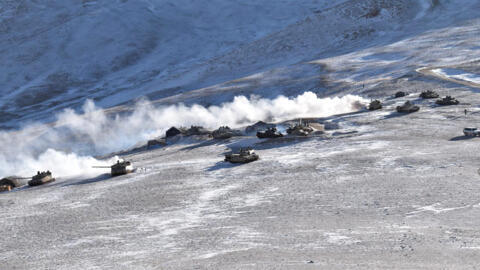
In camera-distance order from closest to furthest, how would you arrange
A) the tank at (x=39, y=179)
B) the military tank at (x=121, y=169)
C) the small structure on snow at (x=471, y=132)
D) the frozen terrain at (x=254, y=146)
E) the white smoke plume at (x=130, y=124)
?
the frozen terrain at (x=254, y=146) < the military tank at (x=121, y=169) < the tank at (x=39, y=179) < the small structure on snow at (x=471, y=132) < the white smoke plume at (x=130, y=124)

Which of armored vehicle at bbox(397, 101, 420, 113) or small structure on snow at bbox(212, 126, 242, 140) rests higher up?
small structure on snow at bbox(212, 126, 242, 140)

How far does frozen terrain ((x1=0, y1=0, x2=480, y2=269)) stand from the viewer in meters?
15.5

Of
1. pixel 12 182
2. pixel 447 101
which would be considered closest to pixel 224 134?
pixel 12 182

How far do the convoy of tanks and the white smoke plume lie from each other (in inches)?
223

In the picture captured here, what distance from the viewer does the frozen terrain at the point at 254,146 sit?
15.5 m

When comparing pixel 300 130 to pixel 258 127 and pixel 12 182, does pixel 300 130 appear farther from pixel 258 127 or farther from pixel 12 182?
pixel 12 182

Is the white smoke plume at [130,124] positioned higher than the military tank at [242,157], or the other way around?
the white smoke plume at [130,124]

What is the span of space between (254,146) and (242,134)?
5.63m

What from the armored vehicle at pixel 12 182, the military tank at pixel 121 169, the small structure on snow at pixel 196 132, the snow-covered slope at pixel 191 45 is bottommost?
the military tank at pixel 121 169

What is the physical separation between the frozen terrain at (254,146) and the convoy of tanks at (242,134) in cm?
75

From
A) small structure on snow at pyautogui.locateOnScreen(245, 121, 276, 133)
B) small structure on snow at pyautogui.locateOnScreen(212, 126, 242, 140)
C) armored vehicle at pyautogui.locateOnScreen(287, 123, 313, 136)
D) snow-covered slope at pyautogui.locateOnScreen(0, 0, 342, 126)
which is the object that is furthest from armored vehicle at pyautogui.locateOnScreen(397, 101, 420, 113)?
snow-covered slope at pyautogui.locateOnScreen(0, 0, 342, 126)

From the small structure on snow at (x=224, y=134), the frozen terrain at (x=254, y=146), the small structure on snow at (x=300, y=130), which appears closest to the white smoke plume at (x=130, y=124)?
the frozen terrain at (x=254, y=146)

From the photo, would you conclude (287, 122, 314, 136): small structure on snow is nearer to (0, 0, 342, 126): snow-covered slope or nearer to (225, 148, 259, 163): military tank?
(225, 148, 259, 163): military tank

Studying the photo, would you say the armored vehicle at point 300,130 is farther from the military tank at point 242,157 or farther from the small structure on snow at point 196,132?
the small structure on snow at point 196,132
